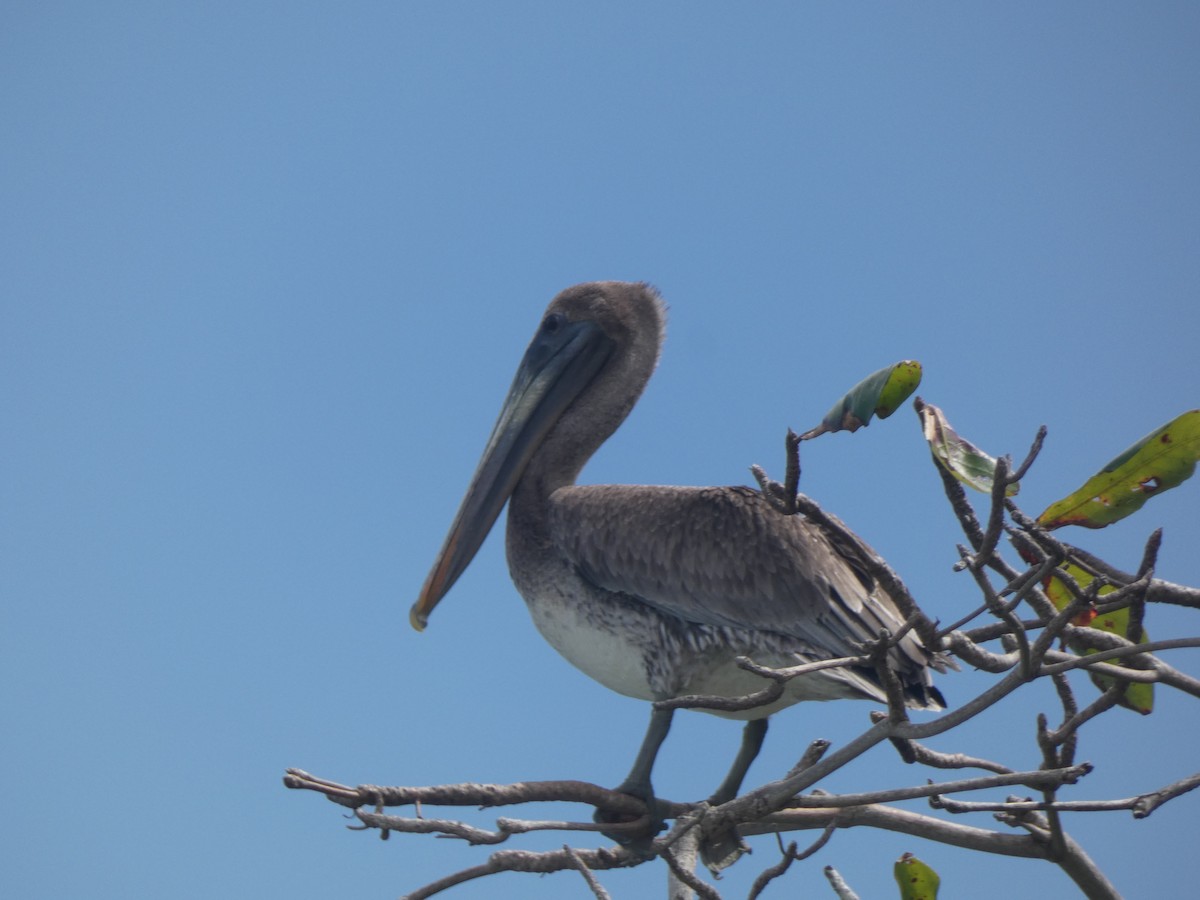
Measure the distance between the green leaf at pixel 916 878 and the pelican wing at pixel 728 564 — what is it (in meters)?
1.31

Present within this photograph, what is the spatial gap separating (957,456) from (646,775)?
231 centimetres

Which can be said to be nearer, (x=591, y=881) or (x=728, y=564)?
(x=591, y=881)

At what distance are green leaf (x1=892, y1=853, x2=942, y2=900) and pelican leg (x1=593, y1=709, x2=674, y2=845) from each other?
46.9 inches

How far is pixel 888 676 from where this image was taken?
2.70 m

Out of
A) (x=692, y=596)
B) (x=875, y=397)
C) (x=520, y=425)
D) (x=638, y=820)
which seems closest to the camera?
(x=875, y=397)

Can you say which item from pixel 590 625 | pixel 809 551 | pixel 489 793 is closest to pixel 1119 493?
pixel 489 793

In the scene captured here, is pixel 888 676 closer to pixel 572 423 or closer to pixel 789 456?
pixel 789 456

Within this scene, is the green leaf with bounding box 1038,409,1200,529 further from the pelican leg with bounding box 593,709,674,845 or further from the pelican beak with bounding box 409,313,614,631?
the pelican beak with bounding box 409,313,614,631

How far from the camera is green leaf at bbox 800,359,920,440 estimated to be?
2682mm

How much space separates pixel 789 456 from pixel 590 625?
2722mm

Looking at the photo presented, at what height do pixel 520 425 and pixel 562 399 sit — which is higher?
pixel 562 399

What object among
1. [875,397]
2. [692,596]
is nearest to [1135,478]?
[875,397]

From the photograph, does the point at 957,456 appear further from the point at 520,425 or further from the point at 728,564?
the point at 520,425

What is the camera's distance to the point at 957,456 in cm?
279
